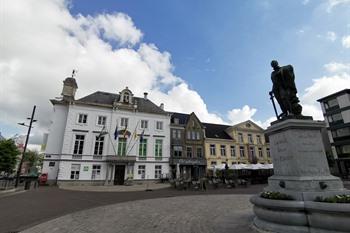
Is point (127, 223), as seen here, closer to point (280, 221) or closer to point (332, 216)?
point (280, 221)

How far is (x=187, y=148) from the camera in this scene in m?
33.9

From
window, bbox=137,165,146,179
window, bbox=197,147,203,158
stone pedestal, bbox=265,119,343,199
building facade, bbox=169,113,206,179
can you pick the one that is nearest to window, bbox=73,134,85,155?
window, bbox=137,165,146,179

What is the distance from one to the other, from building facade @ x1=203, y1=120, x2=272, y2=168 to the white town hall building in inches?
378

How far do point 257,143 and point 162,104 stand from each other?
874 inches

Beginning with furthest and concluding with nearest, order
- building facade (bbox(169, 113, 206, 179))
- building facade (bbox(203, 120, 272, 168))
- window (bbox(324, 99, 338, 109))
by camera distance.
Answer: window (bbox(324, 99, 338, 109)) < building facade (bbox(203, 120, 272, 168)) < building facade (bbox(169, 113, 206, 179))

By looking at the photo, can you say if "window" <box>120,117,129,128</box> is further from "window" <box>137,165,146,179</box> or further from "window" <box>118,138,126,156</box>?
"window" <box>137,165,146,179</box>

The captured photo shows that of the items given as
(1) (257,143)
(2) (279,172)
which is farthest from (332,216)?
(1) (257,143)

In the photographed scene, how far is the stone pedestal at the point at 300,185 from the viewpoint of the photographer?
3950mm

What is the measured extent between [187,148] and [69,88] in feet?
72.2

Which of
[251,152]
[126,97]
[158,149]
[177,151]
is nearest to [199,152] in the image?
[177,151]

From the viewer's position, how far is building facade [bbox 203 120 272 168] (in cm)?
3575

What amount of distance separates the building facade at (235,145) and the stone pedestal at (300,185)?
29.8m

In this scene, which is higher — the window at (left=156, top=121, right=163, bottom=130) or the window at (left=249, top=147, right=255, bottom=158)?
the window at (left=156, top=121, right=163, bottom=130)

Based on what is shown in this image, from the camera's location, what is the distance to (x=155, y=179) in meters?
29.4
